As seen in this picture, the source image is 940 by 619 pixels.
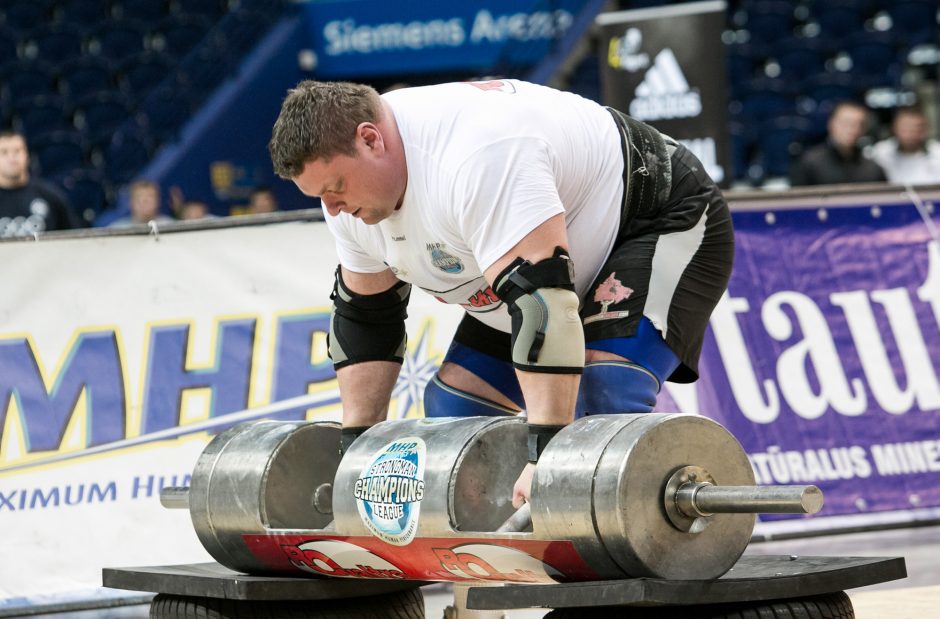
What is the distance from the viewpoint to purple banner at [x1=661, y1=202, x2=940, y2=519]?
505cm

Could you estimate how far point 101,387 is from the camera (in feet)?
15.0

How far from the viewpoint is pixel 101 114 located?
12.7 meters

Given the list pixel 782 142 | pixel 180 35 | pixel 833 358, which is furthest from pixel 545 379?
pixel 180 35

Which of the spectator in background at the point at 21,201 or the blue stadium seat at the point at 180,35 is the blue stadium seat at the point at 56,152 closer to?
the blue stadium seat at the point at 180,35

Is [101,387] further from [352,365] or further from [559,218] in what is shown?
[559,218]

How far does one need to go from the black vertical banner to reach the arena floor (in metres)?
2.01

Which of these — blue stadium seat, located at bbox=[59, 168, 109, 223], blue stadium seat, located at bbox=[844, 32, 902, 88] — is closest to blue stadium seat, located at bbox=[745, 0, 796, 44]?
blue stadium seat, located at bbox=[844, 32, 902, 88]

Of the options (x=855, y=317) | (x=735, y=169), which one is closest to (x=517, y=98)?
(x=855, y=317)

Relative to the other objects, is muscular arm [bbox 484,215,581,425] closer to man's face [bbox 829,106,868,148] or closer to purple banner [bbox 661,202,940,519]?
purple banner [bbox 661,202,940,519]

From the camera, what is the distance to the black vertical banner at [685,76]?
6.39 m

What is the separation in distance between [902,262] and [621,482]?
311 cm

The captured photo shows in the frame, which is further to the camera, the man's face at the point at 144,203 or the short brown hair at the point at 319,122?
the man's face at the point at 144,203

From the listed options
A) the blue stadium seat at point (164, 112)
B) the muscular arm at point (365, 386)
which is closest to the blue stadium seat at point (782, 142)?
the blue stadium seat at point (164, 112)

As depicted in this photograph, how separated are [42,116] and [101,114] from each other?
0.52m
